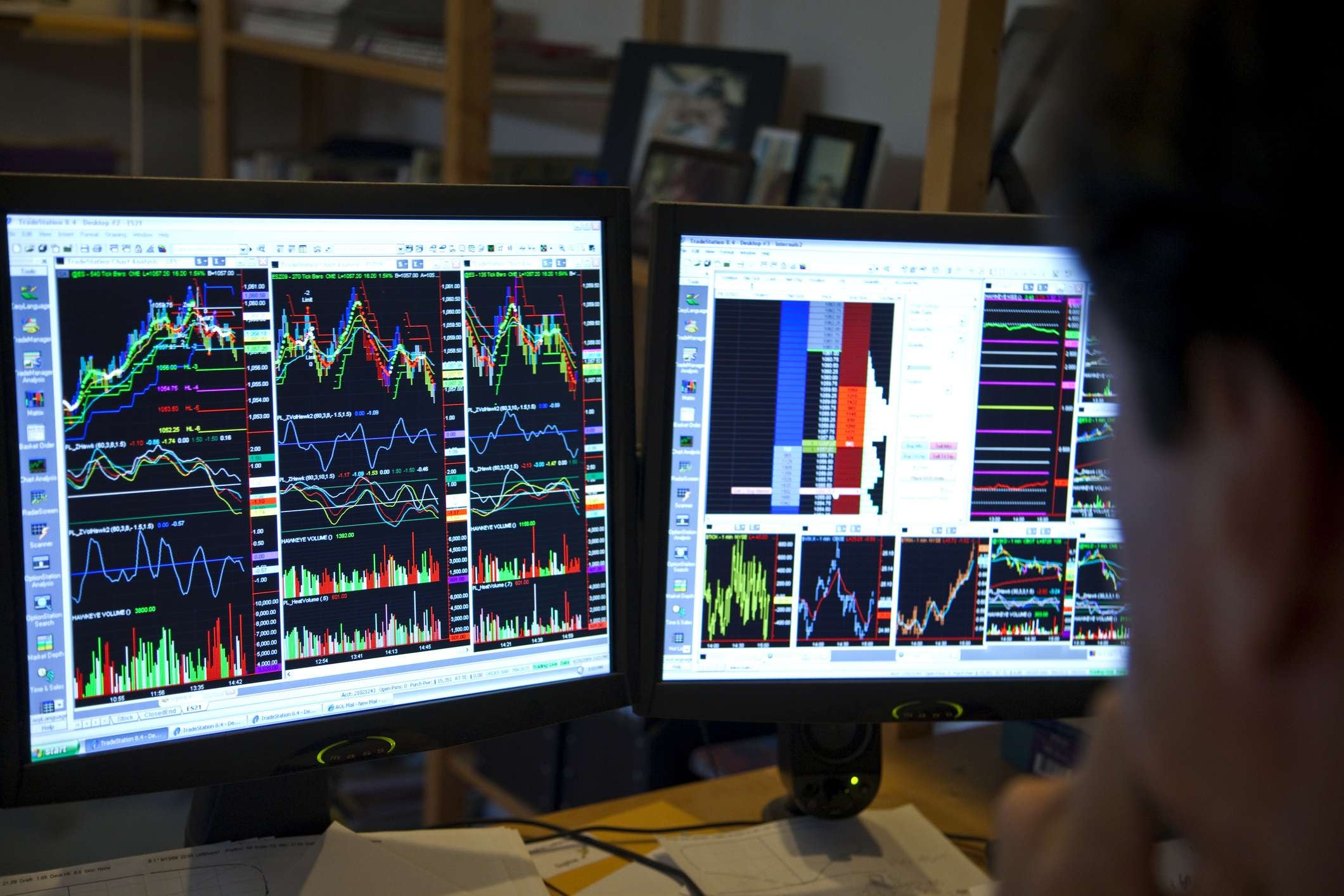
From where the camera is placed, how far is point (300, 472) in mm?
849

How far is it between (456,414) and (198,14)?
216cm

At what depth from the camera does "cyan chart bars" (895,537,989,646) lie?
1006 mm

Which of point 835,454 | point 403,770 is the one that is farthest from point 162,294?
point 403,770

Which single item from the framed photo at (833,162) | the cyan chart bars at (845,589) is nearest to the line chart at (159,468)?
the cyan chart bars at (845,589)

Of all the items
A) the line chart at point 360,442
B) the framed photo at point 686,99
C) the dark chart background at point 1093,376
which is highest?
the framed photo at point 686,99

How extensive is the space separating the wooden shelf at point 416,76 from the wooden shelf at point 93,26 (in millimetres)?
293

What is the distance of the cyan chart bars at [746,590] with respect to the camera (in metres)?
0.98

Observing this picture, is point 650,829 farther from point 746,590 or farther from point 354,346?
point 354,346

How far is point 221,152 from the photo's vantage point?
2.67 metres

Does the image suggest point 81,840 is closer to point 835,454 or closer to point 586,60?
point 835,454

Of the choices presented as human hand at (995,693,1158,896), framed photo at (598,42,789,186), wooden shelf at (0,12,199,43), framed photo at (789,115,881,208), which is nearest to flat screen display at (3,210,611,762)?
human hand at (995,693,1158,896)

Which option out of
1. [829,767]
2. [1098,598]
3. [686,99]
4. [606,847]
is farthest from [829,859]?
[686,99]

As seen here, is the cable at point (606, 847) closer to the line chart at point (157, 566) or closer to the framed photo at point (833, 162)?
the line chart at point (157, 566)

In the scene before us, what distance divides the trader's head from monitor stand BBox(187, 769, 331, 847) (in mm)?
728
